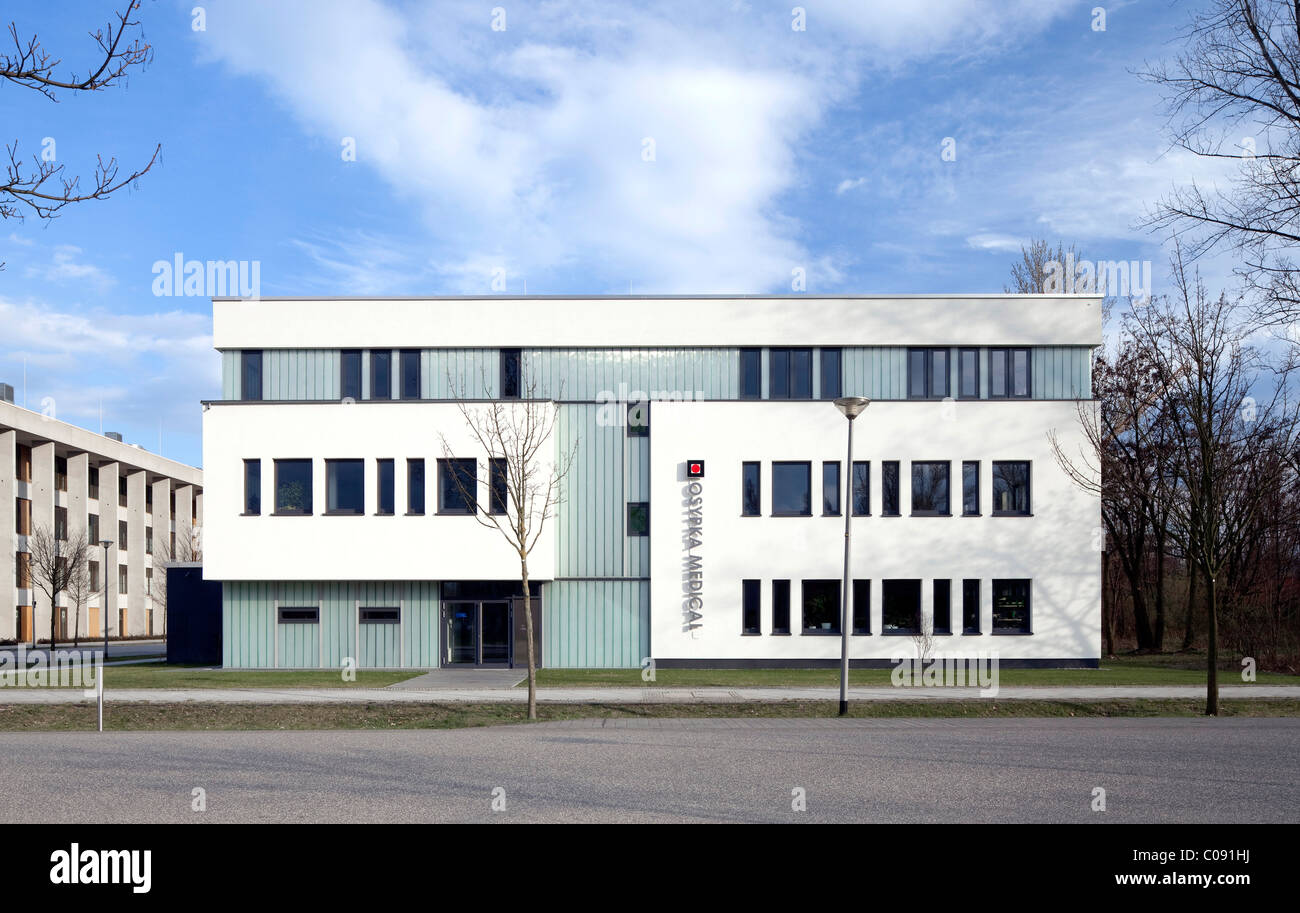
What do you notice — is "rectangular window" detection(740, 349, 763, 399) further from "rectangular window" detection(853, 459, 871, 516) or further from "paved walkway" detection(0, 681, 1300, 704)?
"paved walkway" detection(0, 681, 1300, 704)

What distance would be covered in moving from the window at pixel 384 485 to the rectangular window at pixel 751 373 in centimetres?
1087

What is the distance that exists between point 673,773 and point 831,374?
74.0ft

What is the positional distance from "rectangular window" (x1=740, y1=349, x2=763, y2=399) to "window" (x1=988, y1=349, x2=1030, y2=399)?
7.13 metres

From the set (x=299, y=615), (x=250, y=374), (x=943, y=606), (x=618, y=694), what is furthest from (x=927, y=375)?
(x=250, y=374)

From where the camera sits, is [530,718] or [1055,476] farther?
[1055,476]

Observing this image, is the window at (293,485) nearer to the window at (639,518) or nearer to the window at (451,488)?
the window at (451,488)

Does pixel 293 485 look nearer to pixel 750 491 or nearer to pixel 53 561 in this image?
pixel 750 491

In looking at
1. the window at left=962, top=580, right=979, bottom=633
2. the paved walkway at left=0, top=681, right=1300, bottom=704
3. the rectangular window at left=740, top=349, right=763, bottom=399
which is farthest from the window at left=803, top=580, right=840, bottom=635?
the paved walkway at left=0, top=681, right=1300, bottom=704

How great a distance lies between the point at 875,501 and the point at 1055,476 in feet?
18.1

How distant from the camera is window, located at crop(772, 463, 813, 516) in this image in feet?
104

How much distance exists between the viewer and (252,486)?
31750 mm
